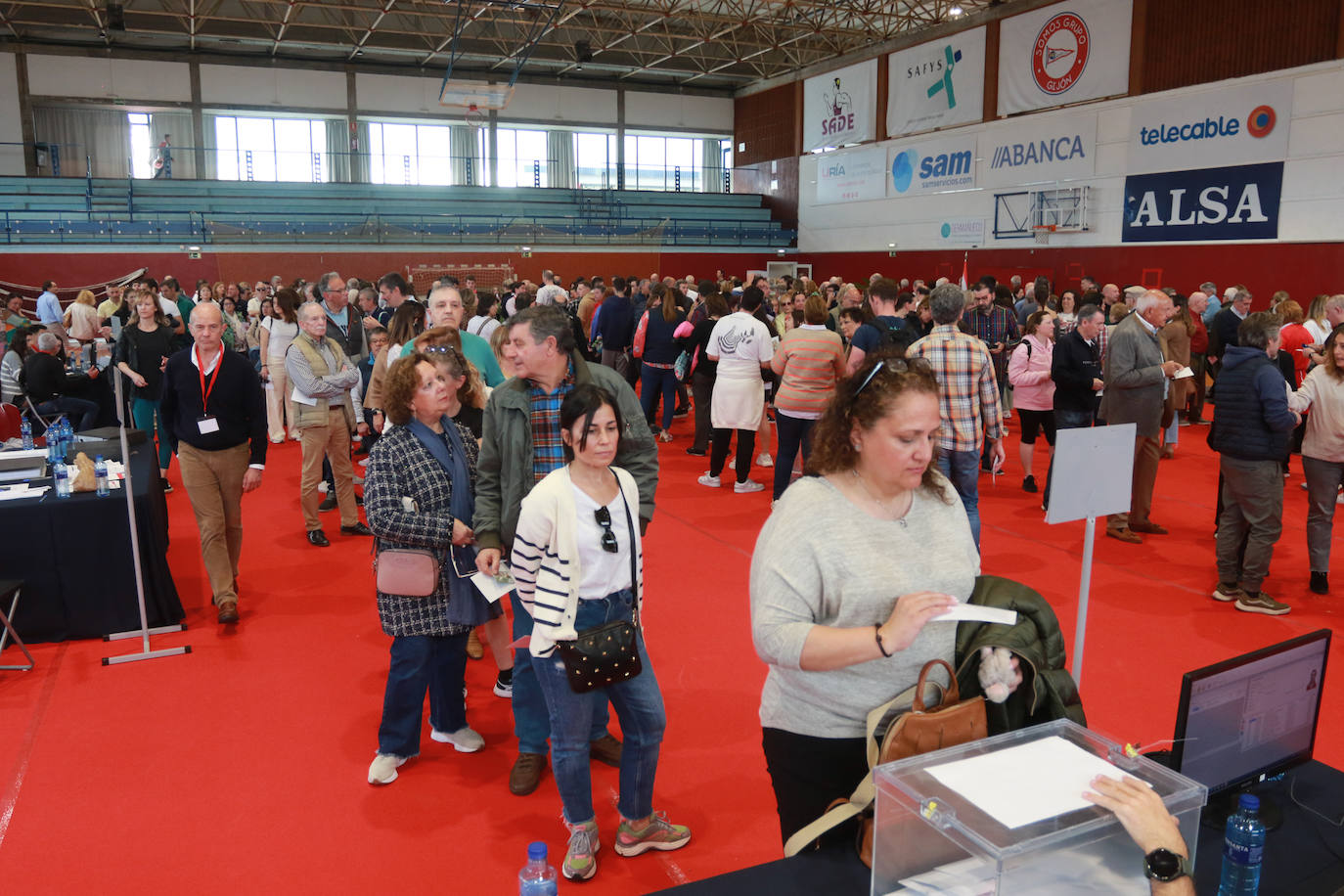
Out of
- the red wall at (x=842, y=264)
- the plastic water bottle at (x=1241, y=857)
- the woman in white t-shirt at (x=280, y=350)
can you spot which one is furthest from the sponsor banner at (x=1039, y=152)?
the plastic water bottle at (x=1241, y=857)

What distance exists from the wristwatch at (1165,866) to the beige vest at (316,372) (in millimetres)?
5330

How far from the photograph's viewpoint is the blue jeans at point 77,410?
7.65m

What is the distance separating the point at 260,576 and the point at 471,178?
20.9 meters

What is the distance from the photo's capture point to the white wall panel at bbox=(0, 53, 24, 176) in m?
20.7

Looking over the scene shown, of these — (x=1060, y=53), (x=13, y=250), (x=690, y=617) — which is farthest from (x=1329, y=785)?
(x=13, y=250)

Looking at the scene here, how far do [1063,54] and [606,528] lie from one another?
1654cm

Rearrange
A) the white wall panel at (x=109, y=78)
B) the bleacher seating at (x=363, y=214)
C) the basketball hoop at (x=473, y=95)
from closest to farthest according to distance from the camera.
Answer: the basketball hoop at (x=473, y=95) → the bleacher seating at (x=363, y=214) → the white wall panel at (x=109, y=78)

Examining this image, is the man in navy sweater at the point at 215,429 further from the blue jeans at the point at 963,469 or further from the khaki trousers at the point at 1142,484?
the khaki trousers at the point at 1142,484

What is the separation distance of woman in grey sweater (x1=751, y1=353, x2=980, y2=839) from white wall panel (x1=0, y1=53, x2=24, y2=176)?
25016mm

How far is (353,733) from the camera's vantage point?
12.0ft

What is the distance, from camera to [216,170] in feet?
74.6

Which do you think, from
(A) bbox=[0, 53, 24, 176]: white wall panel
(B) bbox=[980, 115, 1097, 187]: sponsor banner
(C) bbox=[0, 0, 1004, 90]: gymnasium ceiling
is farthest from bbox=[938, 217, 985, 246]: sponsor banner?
(A) bbox=[0, 53, 24, 176]: white wall panel

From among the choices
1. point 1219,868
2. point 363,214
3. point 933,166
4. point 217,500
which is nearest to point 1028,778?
point 1219,868

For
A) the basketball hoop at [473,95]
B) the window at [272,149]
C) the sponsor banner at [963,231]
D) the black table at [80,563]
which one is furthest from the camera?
the window at [272,149]
